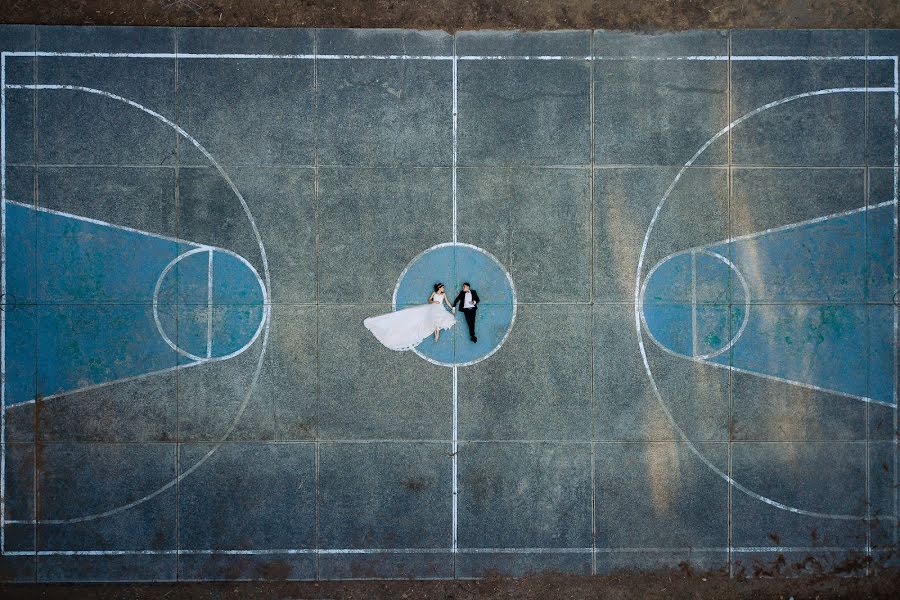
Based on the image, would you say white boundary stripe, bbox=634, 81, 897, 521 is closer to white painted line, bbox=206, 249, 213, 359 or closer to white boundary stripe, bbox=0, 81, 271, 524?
white boundary stripe, bbox=0, 81, 271, 524

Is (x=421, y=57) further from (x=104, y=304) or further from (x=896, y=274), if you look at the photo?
(x=896, y=274)

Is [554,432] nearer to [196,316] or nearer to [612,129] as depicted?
[612,129]

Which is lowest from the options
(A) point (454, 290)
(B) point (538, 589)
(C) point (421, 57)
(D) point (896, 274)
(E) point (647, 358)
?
(B) point (538, 589)

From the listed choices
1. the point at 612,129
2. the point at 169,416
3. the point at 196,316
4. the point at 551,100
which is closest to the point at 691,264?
the point at 612,129

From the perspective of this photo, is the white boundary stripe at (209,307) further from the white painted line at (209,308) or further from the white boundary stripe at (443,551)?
the white boundary stripe at (443,551)

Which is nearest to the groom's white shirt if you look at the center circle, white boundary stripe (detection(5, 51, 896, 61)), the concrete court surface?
the center circle

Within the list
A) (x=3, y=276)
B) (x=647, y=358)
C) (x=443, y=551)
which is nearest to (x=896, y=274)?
(x=647, y=358)
